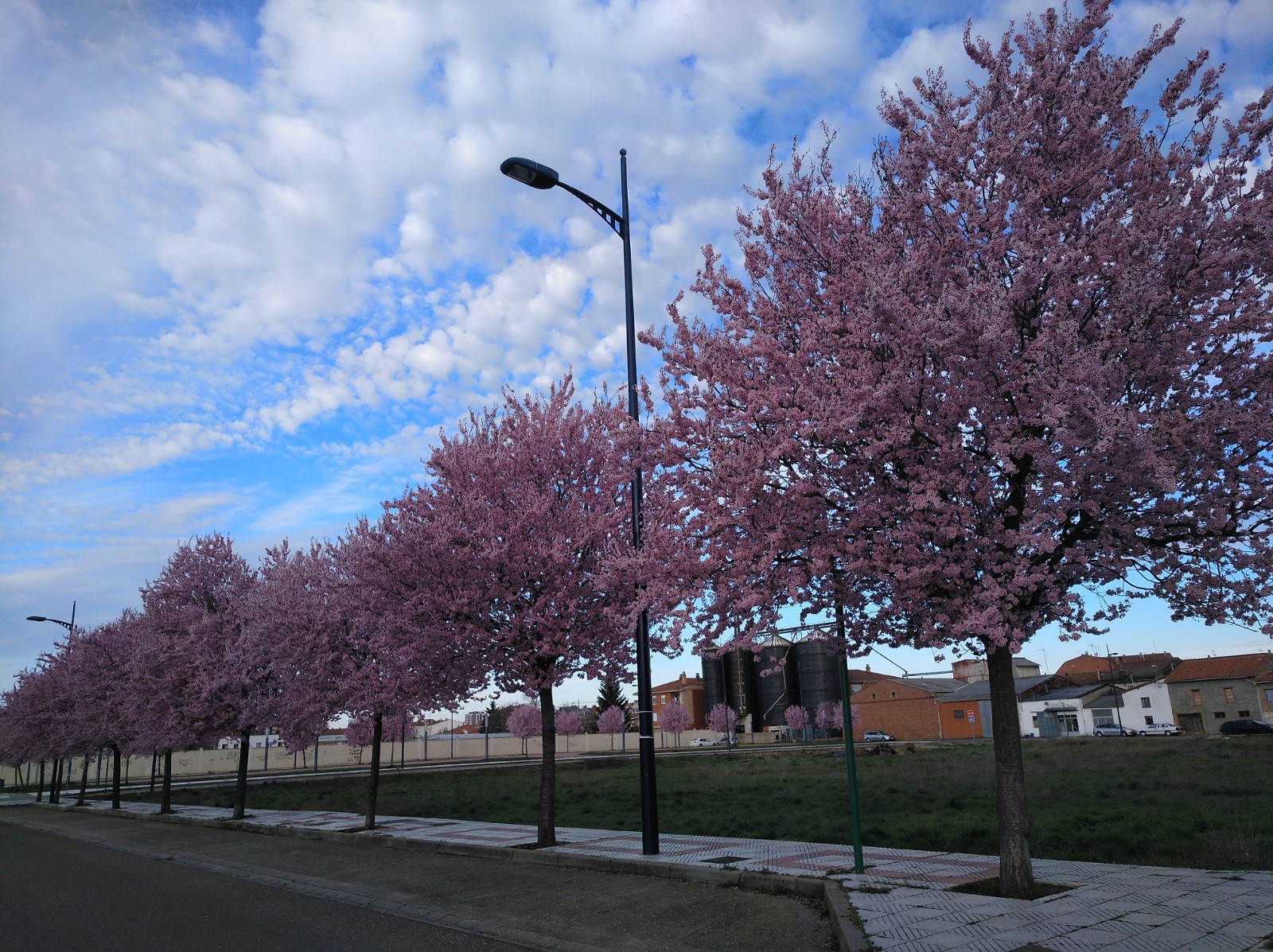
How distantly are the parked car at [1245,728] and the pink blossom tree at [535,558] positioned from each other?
2299 inches

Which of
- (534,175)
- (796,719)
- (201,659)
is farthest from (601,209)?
(796,719)

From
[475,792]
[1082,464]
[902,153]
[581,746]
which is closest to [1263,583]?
[1082,464]

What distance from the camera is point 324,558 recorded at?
83.1 ft

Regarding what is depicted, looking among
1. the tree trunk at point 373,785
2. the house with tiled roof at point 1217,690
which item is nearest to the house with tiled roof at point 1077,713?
the house with tiled roof at point 1217,690

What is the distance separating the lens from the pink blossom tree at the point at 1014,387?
8.05 metres

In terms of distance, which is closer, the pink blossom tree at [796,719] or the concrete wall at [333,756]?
the concrete wall at [333,756]

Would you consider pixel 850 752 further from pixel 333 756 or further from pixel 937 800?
pixel 333 756

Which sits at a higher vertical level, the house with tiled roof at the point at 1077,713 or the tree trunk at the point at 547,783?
the tree trunk at the point at 547,783

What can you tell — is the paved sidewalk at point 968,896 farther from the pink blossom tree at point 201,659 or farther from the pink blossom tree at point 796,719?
the pink blossom tree at point 796,719

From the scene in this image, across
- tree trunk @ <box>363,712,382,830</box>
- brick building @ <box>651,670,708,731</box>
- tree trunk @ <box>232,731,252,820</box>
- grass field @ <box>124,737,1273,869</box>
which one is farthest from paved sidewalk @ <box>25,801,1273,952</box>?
brick building @ <box>651,670,708,731</box>

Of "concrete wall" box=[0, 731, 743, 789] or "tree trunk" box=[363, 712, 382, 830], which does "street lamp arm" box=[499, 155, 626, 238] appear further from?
"concrete wall" box=[0, 731, 743, 789]

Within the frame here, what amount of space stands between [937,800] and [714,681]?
296 feet

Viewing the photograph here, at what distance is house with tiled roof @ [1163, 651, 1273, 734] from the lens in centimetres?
6700

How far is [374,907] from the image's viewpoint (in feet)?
35.2
